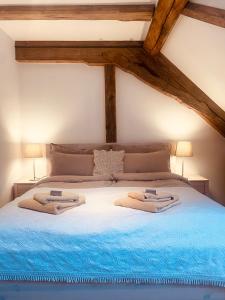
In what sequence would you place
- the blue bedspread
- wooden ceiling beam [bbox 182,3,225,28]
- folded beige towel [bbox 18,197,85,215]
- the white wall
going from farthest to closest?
the white wall
wooden ceiling beam [bbox 182,3,225,28]
folded beige towel [bbox 18,197,85,215]
the blue bedspread

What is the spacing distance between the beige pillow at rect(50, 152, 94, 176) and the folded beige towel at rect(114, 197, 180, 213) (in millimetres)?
1318

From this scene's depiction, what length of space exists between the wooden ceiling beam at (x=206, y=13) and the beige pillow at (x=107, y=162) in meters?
1.78

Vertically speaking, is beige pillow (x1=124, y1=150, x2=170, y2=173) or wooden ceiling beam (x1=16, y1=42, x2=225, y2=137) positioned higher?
wooden ceiling beam (x1=16, y1=42, x2=225, y2=137)

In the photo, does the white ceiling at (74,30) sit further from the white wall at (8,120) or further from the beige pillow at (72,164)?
the beige pillow at (72,164)

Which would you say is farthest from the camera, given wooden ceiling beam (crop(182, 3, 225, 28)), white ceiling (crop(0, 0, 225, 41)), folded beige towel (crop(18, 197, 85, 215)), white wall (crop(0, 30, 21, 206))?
white wall (crop(0, 30, 21, 206))

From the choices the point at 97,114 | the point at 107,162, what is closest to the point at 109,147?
the point at 107,162

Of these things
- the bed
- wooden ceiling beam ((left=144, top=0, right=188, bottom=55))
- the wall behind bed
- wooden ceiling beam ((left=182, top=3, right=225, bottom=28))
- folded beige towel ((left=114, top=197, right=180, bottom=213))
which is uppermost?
wooden ceiling beam ((left=144, top=0, right=188, bottom=55))

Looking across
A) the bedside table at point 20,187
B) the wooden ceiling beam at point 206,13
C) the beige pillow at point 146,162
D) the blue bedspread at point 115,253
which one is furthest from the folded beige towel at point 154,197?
the bedside table at point 20,187

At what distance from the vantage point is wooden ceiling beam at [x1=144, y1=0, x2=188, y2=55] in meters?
2.52

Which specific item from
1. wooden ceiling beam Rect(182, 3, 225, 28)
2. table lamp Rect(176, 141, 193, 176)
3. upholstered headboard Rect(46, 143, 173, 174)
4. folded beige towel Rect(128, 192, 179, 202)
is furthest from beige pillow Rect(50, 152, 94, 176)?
wooden ceiling beam Rect(182, 3, 225, 28)

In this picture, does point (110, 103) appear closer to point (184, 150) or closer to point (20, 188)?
Answer: point (184, 150)

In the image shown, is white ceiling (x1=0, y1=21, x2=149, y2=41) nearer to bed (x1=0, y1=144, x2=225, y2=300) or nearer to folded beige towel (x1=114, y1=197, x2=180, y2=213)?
folded beige towel (x1=114, y1=197, x2=180, y2=213)

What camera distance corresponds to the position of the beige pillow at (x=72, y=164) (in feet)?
11.8


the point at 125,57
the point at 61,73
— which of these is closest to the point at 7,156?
the point at 61,73
